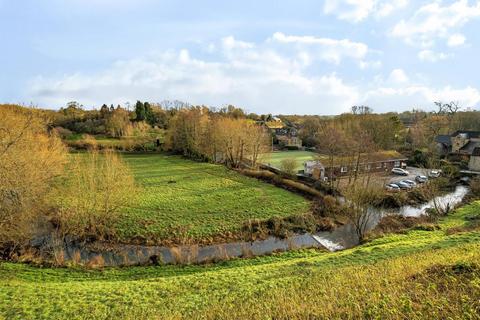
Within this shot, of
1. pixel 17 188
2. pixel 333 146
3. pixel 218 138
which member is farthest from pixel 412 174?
pixel 17 188

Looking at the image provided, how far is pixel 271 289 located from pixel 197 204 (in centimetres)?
1762

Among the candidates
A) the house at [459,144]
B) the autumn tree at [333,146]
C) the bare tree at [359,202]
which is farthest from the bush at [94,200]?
the house at [459,144]

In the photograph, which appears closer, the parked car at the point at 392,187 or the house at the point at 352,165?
the parked car at the point at 392,187

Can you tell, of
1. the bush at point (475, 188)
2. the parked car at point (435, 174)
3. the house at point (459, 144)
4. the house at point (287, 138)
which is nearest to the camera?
the bush at point (475, 188)

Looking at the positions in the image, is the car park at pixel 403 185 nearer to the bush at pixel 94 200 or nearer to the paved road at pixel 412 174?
the paved road at pixel 412 174

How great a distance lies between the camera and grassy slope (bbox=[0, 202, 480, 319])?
22.2ft

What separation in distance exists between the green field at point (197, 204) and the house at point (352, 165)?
6.62 meters

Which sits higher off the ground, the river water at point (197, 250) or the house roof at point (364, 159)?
the house roof at point (364, 159)

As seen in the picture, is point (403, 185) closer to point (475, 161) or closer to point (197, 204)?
point (475, 161)

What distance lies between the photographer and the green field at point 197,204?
21.8 m

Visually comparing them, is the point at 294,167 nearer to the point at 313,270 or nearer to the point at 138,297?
the point at 313,270

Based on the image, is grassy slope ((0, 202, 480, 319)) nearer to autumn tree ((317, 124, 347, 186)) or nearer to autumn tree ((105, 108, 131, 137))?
autumn tree ((317, 124, 347, 186))

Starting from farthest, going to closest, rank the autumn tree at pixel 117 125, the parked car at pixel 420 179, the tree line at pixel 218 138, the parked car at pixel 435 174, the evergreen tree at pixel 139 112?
the evergreen tree at pixel 139 112 → the autumn tree at pixel 117 125 → the tree line at pixel 218 138 → the parked car at pixel 435 174 → the parked car at pixel 420 179

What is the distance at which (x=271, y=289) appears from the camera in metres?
10.5
